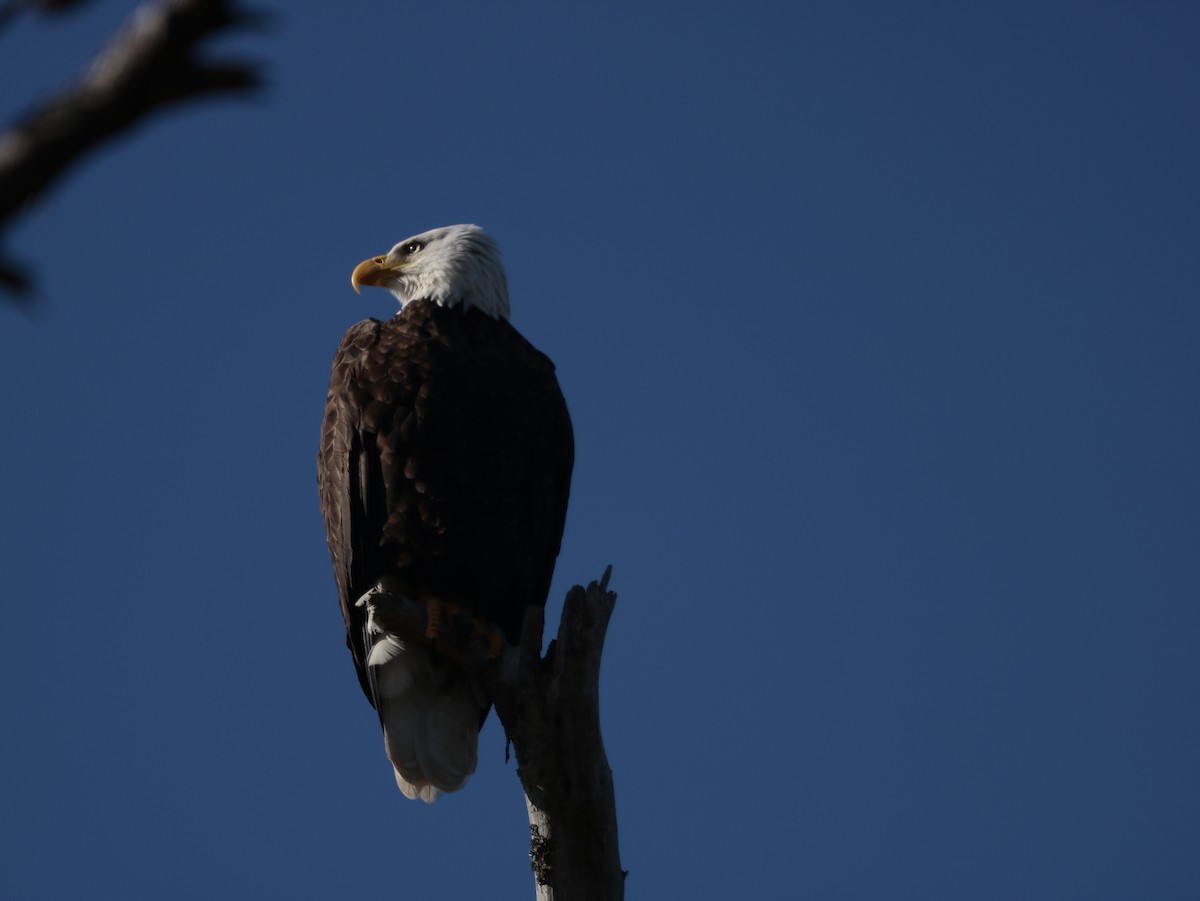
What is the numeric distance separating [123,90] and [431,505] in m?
3.61

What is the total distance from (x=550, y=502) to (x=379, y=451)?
2.13ft

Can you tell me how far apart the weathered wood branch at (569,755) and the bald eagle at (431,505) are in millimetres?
871

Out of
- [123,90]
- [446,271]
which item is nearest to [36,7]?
[123,90]

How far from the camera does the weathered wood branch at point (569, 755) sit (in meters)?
3.38

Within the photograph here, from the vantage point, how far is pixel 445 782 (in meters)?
4.57

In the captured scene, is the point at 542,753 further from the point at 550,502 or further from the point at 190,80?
the point at 190,80

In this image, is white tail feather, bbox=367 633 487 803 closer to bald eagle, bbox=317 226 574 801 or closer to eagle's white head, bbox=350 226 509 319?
bald eagle, bbox=317 226 574 801

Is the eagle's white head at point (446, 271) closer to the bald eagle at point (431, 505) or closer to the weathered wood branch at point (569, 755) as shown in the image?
the bald eagle at point (431, 505)

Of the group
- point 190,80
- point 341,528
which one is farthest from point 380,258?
point 190,80

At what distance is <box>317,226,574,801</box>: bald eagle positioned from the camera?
4488 mm

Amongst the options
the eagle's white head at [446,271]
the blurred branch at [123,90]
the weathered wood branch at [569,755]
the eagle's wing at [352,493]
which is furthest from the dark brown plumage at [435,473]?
the blurred branch at [123,90]

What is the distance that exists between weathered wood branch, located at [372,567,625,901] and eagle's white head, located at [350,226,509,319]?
1.95 meters

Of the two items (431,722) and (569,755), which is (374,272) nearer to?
(431,722)

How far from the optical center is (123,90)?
35.9 inches
